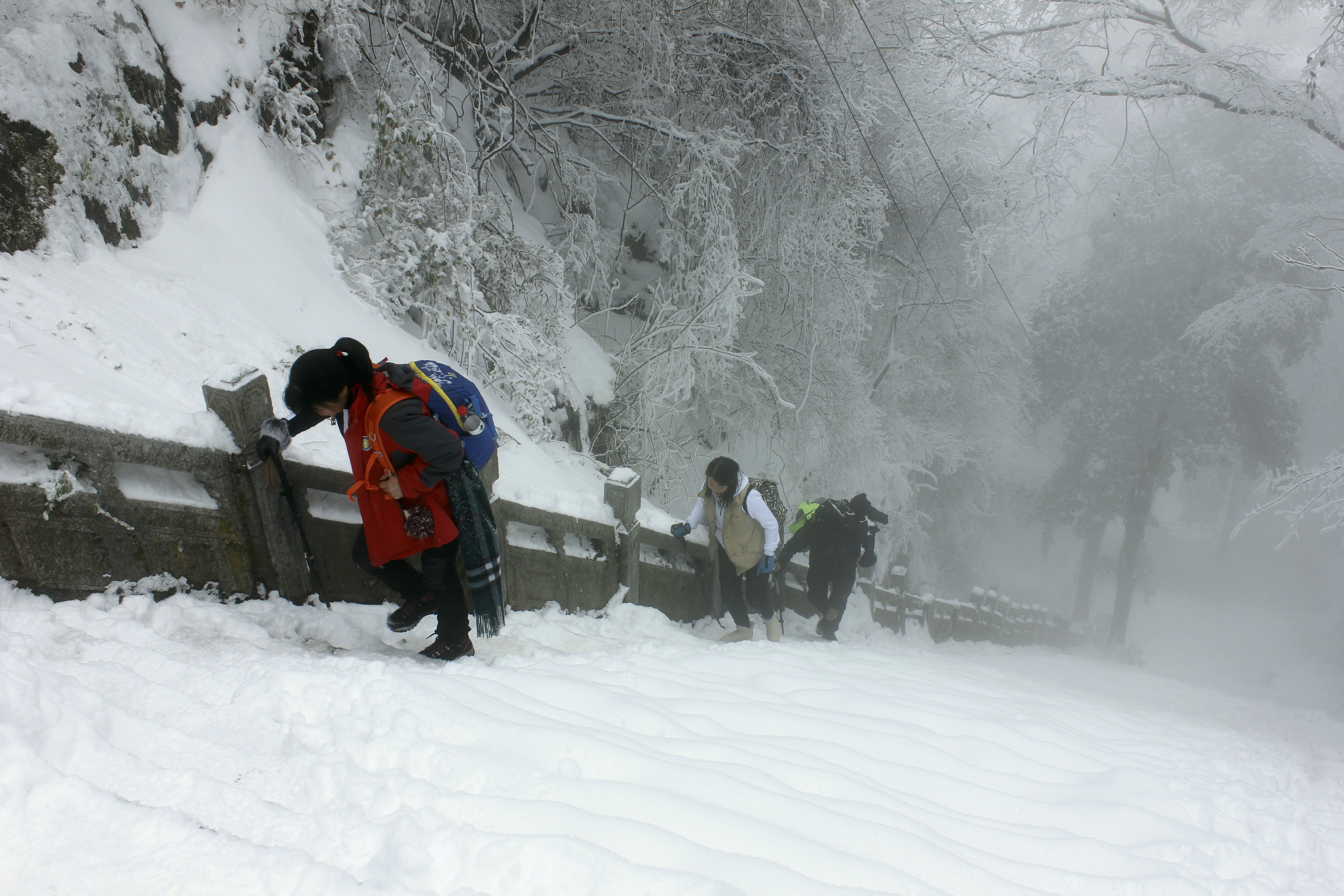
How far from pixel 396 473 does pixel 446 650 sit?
901 millimetres

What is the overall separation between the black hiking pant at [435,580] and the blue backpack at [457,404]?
437mm

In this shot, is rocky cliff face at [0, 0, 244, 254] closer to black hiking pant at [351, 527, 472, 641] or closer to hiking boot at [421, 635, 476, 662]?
black hiking pant at [351, 527, 472, 641]

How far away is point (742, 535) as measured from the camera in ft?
15.8

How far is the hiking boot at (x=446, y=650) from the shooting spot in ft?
9.61

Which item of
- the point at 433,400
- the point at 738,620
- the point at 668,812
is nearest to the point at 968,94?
the point at 738,620

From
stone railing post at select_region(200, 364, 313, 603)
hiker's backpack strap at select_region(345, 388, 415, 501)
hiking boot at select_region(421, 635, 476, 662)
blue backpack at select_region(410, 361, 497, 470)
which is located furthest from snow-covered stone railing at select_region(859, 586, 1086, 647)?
hiker's backpack strap at select_region(345, 388, 415, 501)

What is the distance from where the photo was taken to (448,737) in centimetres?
208

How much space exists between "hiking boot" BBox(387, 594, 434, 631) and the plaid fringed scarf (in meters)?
0.20

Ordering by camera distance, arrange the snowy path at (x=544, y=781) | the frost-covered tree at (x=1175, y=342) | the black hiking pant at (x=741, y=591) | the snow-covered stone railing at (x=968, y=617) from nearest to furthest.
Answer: the snowy path at (x=544, y=781)
the black hiking pant at (x=741, y=591)
the snow-covered stone railing at (x=968, y=617)
the frost-covered tree at (x=1175, y=342)

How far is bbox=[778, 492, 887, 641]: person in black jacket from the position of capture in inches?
211

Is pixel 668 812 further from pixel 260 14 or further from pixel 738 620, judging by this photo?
pixel 260 14

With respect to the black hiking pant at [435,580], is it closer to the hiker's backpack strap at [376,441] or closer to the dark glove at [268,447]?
the hiker's backpack strap at [376,441]

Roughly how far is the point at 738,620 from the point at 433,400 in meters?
3.40

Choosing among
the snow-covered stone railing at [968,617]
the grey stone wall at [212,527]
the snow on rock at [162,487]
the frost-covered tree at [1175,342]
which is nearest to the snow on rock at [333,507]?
the grey stone wall at [212,527]
